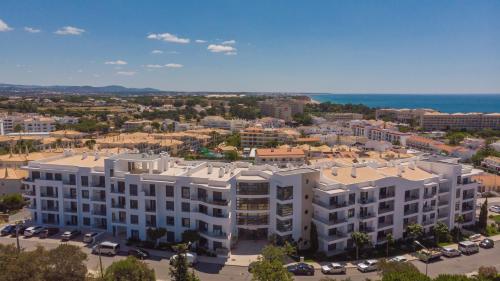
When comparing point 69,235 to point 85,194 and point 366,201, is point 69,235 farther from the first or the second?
point 366,201

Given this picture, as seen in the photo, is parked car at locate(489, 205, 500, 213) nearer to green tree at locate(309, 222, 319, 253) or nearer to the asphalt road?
the asphalt road

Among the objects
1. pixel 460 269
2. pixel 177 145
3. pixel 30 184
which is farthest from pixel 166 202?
pixel 177 145

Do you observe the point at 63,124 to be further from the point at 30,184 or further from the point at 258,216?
the point at 258,216

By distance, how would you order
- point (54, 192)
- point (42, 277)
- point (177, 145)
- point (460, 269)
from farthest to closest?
point (177, 145) → point (54, 192) → point (460, 269) → point (42, 277)

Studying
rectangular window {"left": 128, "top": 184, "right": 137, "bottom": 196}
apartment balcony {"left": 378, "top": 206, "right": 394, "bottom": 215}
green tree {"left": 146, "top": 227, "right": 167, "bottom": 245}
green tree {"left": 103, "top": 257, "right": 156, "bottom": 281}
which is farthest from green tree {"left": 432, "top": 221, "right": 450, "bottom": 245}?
rectangular window {"left": 128, "top": 184, "right": 137, "bottom": 196}

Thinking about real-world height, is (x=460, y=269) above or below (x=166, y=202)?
below
